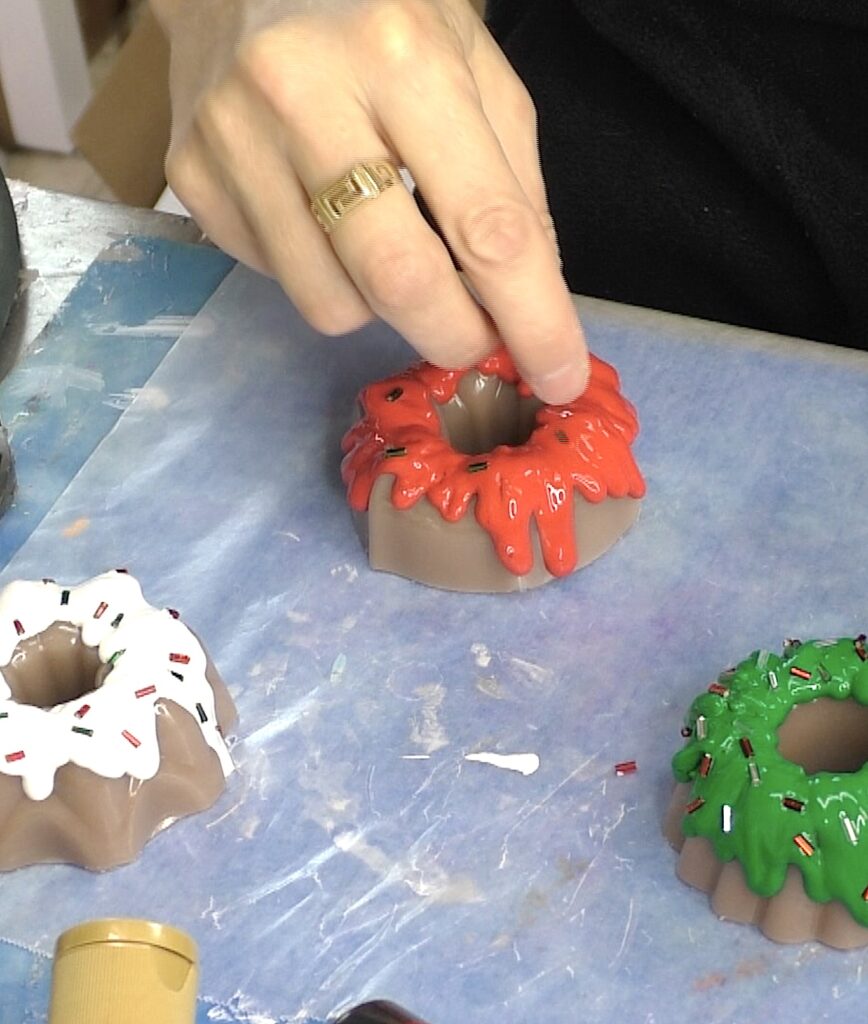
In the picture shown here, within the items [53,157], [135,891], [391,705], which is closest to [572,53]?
[391,705]

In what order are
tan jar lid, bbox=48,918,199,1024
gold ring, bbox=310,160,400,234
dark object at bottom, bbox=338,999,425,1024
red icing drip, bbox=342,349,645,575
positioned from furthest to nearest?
1. red icing drip, bbox=342,349,645,575
2. gold ring, bbox=310,160,400,234
3. dark object at bottom, bbox=338,999,425,1024
4. tan jar lid, bbox=48,918,199,1024

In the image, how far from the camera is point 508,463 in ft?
2.99

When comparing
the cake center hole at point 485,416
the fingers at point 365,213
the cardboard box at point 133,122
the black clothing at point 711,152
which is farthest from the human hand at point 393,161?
the cardboard box at point 133,122

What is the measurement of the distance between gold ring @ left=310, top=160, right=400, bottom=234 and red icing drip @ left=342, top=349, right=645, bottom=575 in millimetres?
196

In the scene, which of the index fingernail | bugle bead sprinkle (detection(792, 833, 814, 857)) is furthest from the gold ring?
bugle bead sprinkle (detection(792, 833, 814, 857))

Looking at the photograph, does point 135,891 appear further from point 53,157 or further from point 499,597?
point 53,157

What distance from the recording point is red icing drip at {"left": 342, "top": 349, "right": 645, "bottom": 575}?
91 centimetres

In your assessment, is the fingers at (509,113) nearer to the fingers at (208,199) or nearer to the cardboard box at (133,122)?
the fingers at (208,199)

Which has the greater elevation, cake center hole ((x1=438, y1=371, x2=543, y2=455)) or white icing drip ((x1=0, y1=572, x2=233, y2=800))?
white icing drip ((x1=0, y1=572, x2=233, y2=800))

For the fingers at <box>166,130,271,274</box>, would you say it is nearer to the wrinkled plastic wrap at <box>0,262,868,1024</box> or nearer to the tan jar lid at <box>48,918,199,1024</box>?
the wrinkled plastic wrap at <box>0,262,868,1024</box>

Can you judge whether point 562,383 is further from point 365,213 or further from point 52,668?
point 52,668

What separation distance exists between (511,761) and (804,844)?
0.18 metres

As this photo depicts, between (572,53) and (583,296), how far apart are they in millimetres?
178

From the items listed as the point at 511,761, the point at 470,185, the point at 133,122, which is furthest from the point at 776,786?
the point at 133,122
